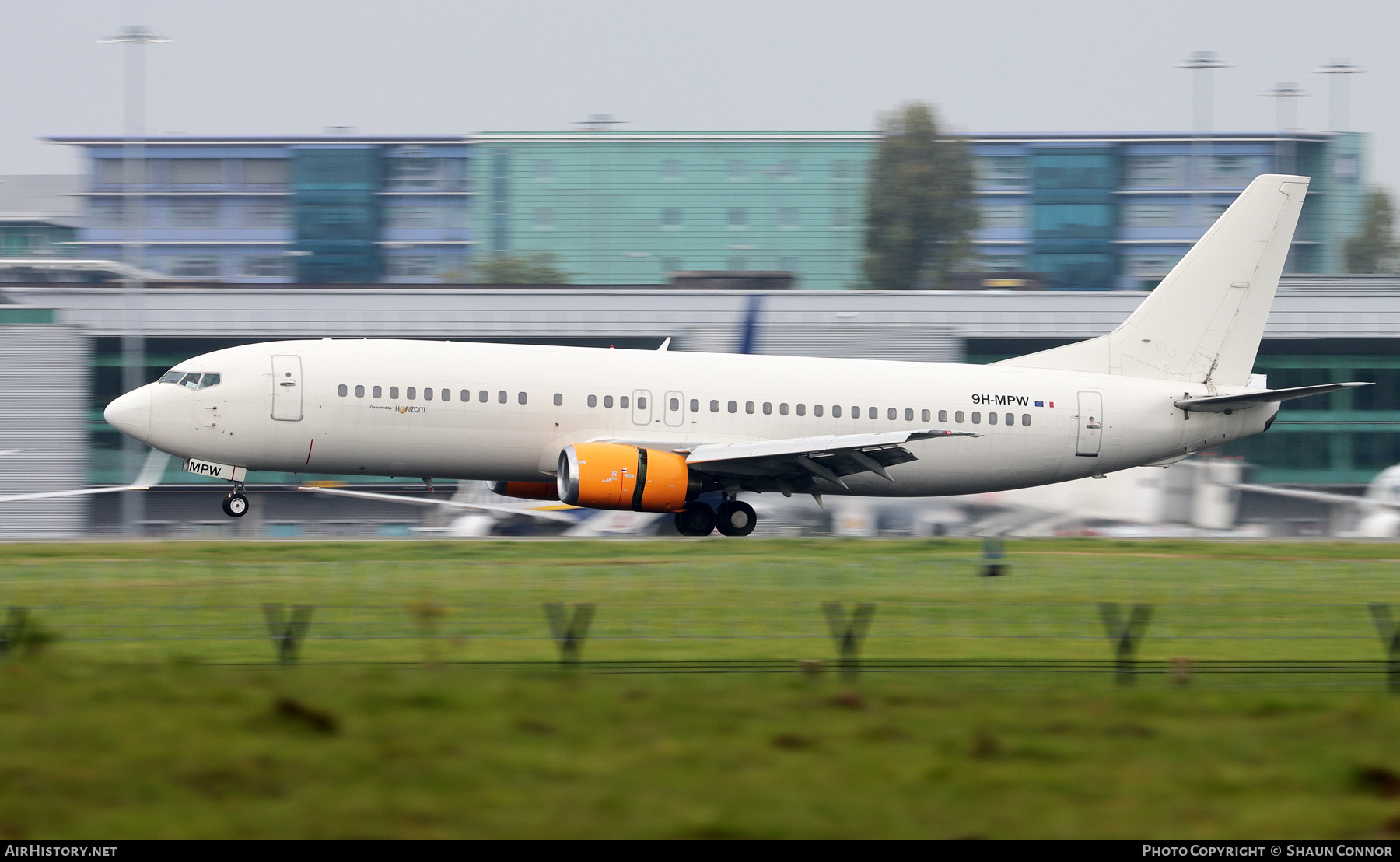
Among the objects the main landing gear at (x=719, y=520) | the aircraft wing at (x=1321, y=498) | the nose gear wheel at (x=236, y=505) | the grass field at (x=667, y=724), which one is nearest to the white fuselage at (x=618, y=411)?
the nose gear wheel at (x=236, y=505)

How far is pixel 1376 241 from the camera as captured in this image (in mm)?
138875

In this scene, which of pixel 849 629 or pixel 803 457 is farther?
pixel 803 457

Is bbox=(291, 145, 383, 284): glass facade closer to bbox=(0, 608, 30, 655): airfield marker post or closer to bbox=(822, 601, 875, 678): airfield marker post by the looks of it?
bbox=(0, 608, 30, 655): airfield marker post

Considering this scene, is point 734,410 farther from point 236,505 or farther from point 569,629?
point 569,629

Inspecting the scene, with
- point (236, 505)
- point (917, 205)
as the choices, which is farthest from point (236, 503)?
point (917, 205)

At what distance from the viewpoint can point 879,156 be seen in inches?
4889

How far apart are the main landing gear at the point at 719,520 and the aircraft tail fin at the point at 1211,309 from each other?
7.92 metres

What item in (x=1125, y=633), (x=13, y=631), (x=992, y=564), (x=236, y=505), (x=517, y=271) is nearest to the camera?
(x=13, y=631)

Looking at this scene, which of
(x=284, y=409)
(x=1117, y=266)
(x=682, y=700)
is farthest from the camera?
(x=1117, y=266)

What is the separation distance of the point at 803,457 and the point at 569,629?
1619cm

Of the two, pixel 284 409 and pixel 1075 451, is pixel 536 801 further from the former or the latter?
pixel 1075 451

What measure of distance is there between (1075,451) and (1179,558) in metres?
7.20

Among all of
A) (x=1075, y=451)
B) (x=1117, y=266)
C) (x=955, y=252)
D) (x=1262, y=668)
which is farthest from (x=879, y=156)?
(x=1262, y=668)

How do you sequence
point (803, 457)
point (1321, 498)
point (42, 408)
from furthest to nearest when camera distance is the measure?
point (42, 408), point (1321, 498), point (803, 457)
